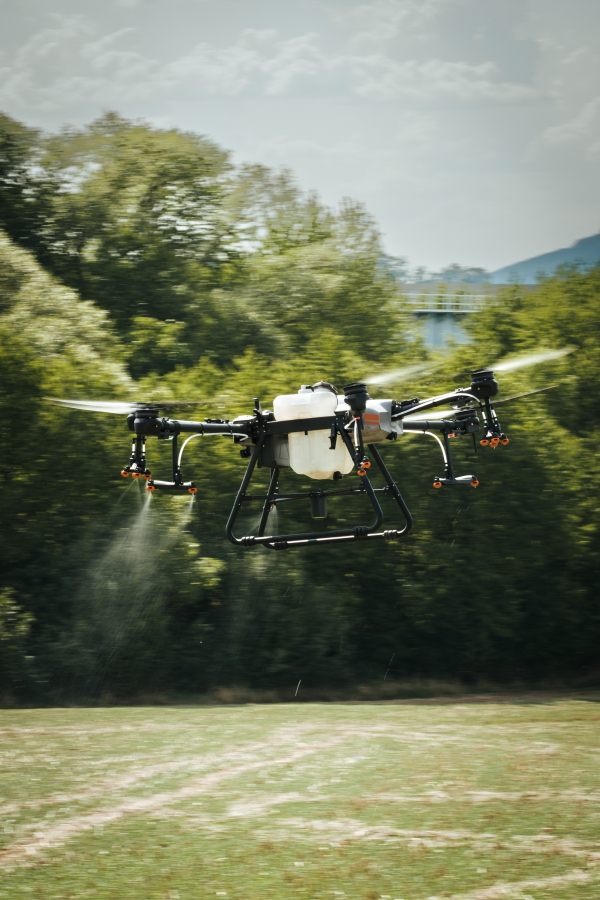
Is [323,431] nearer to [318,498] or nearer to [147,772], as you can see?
[318,498]

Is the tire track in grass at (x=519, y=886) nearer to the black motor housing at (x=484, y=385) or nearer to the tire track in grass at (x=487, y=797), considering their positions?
the tire track in grass at (x=487, y=797)

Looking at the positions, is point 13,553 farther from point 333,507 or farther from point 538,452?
point 538,452

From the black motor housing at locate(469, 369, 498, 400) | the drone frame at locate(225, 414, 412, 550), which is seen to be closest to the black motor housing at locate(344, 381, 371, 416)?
the drone frame at locate(225, 414, 412, 550)

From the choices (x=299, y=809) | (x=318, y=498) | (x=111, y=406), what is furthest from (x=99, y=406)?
(x=299, y=809)

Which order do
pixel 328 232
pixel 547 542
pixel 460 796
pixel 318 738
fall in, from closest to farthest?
1. pixel 460 796
2. pixel 318 738
3. pixel 547 542
4. pixel 328 232

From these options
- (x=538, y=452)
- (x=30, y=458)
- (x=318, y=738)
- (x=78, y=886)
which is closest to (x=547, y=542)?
(x=538, y=452)

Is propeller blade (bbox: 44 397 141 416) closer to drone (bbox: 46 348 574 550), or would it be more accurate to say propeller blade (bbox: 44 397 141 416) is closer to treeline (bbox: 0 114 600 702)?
Answer: drone (bbox: 46 348 574 550)
